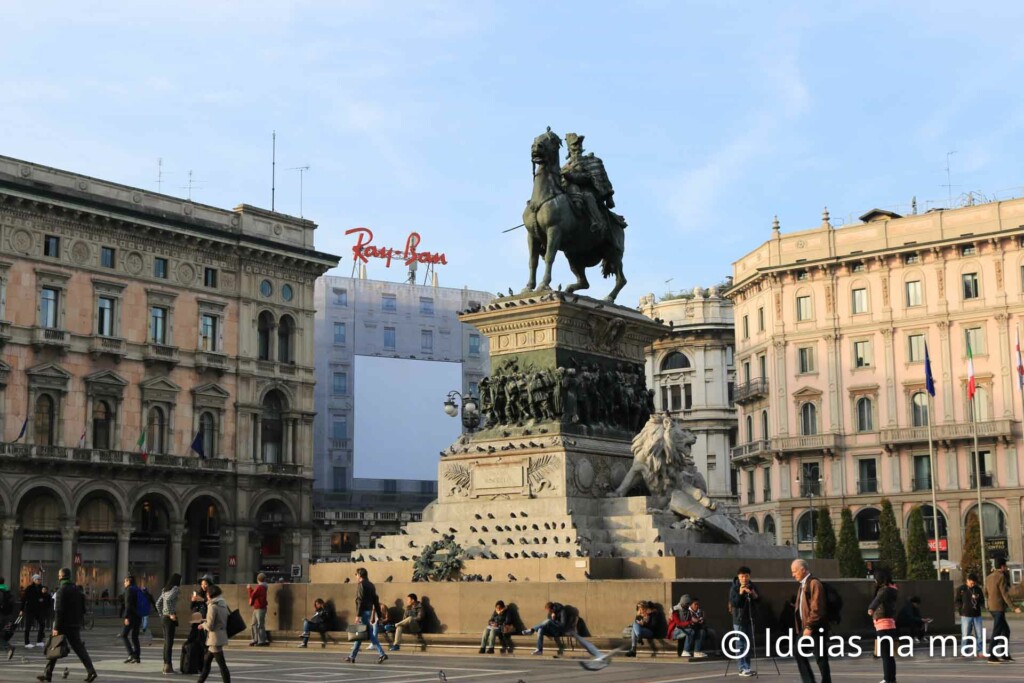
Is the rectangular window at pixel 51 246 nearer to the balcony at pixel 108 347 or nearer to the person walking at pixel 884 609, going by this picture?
the balcony at pixel 108 347

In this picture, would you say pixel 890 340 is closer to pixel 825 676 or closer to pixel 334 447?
pixel 334 447

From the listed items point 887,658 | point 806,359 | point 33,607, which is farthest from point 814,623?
point 806,359

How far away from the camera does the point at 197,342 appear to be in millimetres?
66062

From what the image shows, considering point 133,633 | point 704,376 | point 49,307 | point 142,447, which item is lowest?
point 133,633

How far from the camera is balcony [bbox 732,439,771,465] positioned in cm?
7425

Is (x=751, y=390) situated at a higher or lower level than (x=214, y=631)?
higher

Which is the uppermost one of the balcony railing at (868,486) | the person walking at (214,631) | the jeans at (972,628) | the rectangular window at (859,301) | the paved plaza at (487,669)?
the rectangular window at (859,301)

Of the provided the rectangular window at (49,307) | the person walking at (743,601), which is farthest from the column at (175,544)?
the person walking at (743,601)

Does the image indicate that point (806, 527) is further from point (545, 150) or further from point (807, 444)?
point (545, 150)

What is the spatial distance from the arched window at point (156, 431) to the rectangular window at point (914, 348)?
3509 centimetres

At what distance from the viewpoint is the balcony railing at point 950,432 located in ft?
214

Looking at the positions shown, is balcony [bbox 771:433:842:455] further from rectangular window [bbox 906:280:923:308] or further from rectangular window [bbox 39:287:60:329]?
rectangular window [bbox 39:287:60:329]

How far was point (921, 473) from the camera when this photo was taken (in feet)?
224

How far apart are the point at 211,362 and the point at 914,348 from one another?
33.3 m
